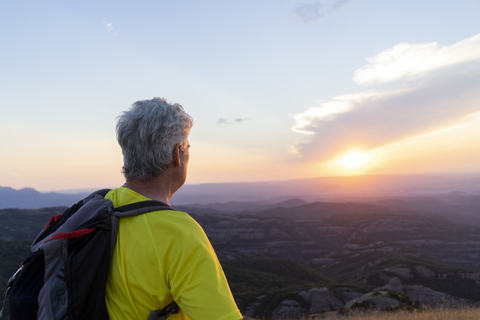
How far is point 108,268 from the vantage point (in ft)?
5.82

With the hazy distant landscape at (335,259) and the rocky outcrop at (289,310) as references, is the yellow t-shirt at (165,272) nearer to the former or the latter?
the hazy distant landscape at (335,259)

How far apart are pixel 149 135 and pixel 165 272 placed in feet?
3.22

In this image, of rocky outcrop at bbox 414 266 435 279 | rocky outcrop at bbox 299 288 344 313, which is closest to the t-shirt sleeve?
rocky outcrop at bbox 299 288 344 313

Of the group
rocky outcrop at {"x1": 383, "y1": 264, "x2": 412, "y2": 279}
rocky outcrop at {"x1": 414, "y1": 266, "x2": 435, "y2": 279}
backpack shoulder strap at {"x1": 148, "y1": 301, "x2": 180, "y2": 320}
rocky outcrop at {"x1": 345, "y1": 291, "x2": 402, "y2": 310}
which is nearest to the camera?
backpack shoulder strap at {"x1": 148, "y1": 301, "x2": 180, "y2": 320}

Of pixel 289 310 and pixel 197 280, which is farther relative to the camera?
pixel 289 310

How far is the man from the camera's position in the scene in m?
1.56

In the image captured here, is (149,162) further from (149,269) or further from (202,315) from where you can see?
(202,315)

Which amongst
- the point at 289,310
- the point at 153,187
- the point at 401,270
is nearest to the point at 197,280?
the point at 153,187

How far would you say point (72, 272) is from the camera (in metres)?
1.62

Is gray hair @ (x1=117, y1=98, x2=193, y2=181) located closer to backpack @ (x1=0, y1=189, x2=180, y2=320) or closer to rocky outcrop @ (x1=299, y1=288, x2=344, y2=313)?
backpack @ (x1=0, y1=189, x2=180, y2=320)

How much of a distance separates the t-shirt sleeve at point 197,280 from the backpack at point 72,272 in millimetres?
279

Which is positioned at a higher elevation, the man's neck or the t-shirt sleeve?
the man's neck

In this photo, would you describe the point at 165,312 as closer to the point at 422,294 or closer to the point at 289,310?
the point at 289,310

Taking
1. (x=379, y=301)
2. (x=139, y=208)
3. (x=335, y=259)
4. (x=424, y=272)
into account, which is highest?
(x=139, y=208)
